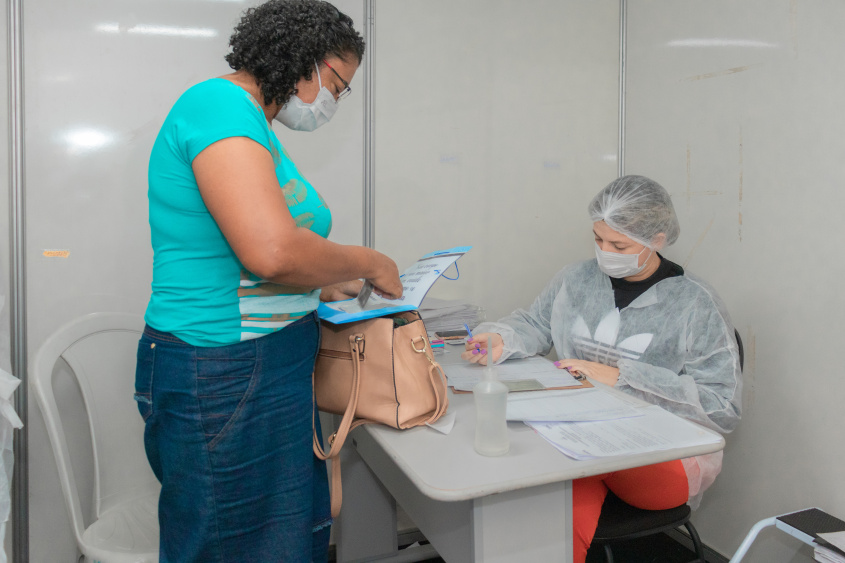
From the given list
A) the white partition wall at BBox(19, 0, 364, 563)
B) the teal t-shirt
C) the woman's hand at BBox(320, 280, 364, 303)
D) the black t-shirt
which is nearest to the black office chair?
the black t-shirt

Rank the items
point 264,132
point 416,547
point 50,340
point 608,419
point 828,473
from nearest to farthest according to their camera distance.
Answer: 1. point 264,132
2. point 608,419
3. point 50,340
4. point 828,473
5. point 416,547

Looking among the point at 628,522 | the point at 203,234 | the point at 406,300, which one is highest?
the point at 203,234

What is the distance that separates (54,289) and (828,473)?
2.33m

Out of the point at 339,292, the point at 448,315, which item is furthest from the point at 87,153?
the point at 448,315

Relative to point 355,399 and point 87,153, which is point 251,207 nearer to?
point 355,399

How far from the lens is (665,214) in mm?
1625

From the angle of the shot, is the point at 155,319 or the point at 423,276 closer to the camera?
the point at 155,319

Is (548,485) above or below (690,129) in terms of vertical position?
below

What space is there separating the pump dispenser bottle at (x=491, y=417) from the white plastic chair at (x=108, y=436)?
85cm

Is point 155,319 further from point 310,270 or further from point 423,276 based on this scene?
point 423,276

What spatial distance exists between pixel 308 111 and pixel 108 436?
4.06 ft

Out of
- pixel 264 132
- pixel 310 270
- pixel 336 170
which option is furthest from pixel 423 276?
pixel 336 170

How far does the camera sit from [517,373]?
4.84 feet

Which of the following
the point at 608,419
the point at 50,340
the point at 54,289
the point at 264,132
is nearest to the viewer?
the point at 264,132
